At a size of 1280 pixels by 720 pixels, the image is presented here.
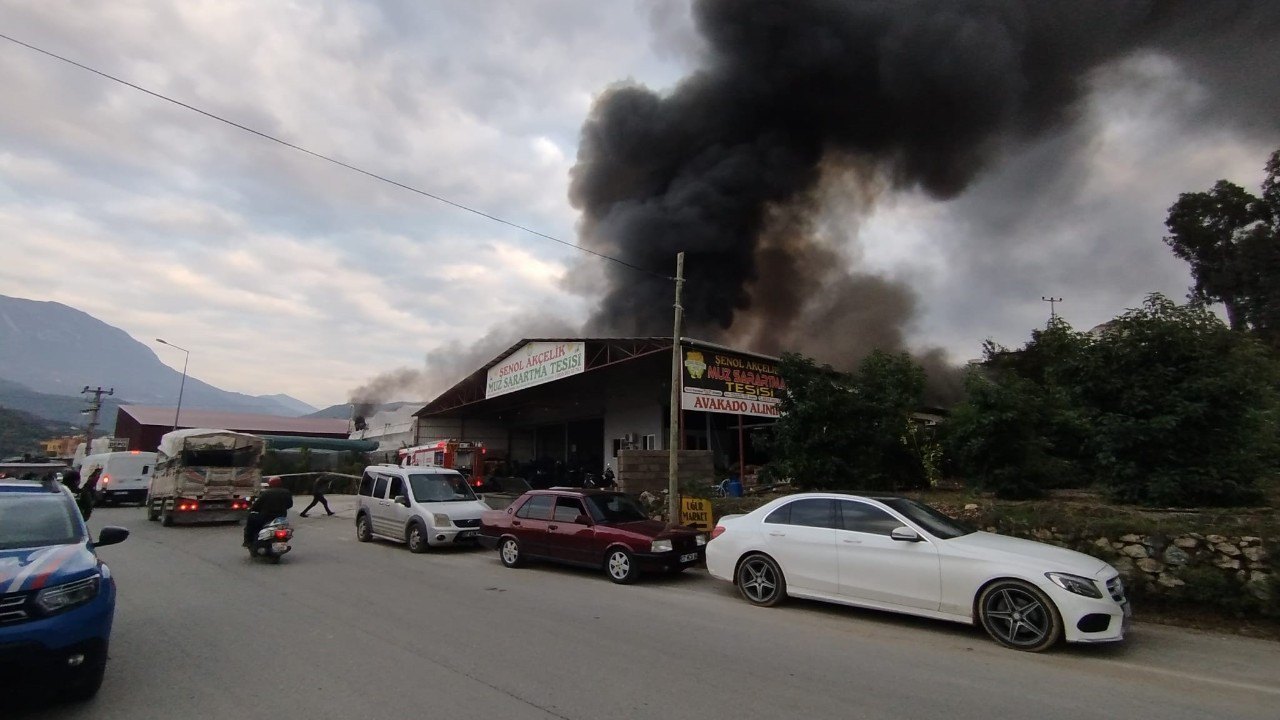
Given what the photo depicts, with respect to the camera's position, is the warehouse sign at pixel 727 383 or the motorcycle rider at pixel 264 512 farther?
the warehouse sign at pixel 727 383

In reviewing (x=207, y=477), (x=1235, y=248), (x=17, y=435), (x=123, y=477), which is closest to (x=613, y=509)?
(x=207, y=477)

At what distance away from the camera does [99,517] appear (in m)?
19.9

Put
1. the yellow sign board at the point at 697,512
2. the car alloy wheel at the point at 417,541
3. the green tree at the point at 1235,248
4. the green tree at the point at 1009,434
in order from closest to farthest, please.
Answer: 1. the green tree at the point at 1009,434
2. the car alloy wheel at the point at 417,541
3. the yellow sign board at the point at 697,512
4. the green tree at the point at 1235,248

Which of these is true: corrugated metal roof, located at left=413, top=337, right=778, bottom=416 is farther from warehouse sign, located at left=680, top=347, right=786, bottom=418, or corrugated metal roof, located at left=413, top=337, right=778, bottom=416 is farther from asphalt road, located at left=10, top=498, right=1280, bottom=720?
asphalt road, located at left=10, top=498, right=1280, bottom=720

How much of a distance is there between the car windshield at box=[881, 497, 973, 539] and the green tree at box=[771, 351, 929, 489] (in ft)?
18.1

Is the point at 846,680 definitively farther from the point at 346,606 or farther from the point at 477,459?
the point at 477,459

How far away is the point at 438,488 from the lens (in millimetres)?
13594

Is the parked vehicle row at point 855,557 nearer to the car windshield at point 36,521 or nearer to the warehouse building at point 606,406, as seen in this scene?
the warehouse building at point 606,406

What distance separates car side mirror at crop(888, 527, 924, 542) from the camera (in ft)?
21.7

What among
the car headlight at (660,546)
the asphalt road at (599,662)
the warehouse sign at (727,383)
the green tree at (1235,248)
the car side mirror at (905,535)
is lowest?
the asphalt road at (599,662)

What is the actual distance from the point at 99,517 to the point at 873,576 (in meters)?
22.9

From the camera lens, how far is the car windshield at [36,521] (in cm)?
463

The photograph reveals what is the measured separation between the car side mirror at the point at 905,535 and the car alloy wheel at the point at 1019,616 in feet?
2.43

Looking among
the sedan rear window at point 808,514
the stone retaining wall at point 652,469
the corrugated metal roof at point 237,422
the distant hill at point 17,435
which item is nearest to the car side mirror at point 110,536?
the sedan rear window at point 808,514
